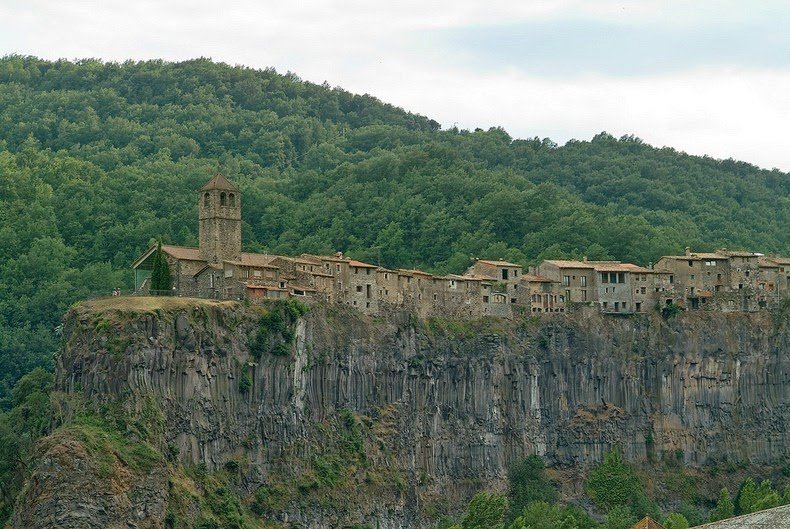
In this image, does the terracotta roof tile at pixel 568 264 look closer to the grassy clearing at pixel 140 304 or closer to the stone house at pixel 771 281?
the stone house at pixel 771 281

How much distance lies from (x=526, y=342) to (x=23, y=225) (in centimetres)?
4525

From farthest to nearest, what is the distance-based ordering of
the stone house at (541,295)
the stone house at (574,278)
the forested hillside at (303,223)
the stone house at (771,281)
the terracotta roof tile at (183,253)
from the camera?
the forested hillside at (303,223)
the stone house at (771,281)
the stone house at (574,278)
the stone house at (541,295)
the terracotta roof tile at (183,253)

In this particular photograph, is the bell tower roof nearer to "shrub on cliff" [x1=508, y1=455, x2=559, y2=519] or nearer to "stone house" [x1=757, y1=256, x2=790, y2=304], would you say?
"shrub on cliff" [x1=508, y1=455, x2=559, y2=519]

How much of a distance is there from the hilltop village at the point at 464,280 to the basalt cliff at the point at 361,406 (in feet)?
4.55

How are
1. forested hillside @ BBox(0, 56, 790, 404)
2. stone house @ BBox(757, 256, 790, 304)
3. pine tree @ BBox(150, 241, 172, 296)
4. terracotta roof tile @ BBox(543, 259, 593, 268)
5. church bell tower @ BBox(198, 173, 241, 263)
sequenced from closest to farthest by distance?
pine tree @ BBox(150, 241, 172, 296)
church bell tower @ BBox(198, 173, 241, 263)
terracotta roof tile @ BBox(543, 259, 593, 268)
stone house @ BBox(757, 256, 790, 304)
forested hillside @ BBox(0, 56, 790, 404)

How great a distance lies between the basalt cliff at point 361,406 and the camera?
106500 mm

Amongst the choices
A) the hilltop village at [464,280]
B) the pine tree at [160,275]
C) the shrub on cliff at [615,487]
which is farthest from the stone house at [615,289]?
the pine tree at [160,275]

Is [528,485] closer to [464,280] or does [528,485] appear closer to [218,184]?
[464,280]

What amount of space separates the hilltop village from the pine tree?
721 millimetres

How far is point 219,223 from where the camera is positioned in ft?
408

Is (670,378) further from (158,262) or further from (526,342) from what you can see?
(158,262)

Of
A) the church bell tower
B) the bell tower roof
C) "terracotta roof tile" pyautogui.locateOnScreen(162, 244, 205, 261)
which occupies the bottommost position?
"terracotta roof tile" pyautogui.locateOnScreen(162, 244, 205, 261)

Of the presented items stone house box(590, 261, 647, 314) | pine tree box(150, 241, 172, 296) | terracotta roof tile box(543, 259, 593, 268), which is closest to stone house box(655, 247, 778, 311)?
stone house box(590, 261, 647, 314)

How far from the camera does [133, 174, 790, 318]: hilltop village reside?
12200 centimetres
